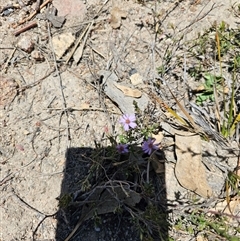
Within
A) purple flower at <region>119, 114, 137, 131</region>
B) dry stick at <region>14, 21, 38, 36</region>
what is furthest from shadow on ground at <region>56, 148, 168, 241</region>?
dry stick at <region>14, 21, 38, 36</region>

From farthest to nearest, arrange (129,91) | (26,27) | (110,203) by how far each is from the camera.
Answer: (26,27) < (129,91) < (110,203)

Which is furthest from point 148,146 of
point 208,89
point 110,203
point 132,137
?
point 208,89

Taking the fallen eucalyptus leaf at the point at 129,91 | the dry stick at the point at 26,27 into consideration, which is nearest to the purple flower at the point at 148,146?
the fallen eucalyptus leaf at the point at 129,91

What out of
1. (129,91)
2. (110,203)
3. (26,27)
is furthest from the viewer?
(26,27)

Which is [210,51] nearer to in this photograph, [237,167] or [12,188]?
[237,167]

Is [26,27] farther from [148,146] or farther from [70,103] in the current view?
[148,146]

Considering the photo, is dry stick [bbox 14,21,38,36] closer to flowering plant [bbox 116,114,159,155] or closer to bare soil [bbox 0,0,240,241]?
bare soil [bbox 0,0,240,241]

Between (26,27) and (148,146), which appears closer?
(148,146)

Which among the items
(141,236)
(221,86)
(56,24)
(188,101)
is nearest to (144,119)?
(188,101)

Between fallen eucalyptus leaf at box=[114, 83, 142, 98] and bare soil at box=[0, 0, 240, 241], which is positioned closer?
bare soil at box=[0, 0, 240, 241]
